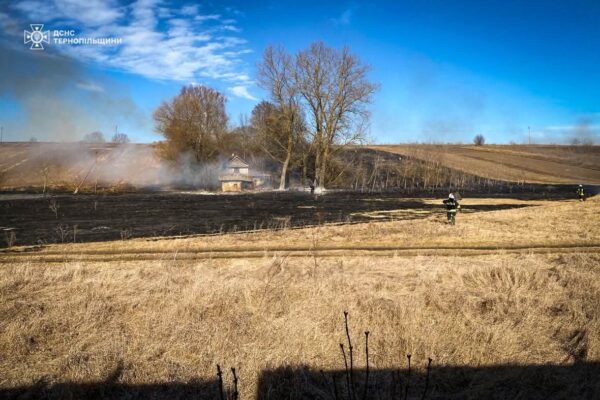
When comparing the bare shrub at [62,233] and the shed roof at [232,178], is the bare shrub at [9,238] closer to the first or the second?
the bare shrub at [62,233]

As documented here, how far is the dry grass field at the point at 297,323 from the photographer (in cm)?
570

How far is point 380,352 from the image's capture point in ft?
21.0

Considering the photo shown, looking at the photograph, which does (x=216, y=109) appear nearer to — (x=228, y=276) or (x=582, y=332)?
(x=228, y=276)

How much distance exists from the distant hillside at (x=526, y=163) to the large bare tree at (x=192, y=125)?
42.1 meters

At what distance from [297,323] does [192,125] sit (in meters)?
63.2

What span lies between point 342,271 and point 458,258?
398 cm

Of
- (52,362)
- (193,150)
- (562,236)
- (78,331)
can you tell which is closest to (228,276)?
(78,331)

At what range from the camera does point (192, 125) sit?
66000mm

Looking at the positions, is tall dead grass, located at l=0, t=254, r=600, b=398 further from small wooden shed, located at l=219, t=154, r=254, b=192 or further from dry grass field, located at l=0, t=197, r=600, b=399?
small wooden shed, located at l=219, t=154, r=254, b=192

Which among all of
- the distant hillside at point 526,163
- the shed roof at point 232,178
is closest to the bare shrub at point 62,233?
the shed roof at point 232,178

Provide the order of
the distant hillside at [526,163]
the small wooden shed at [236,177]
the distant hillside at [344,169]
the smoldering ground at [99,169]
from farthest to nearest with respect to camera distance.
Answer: the distant hillside at [526,163] < the smoldering ground at [99,169] < the distant hillside at [344,169] < the small wooden shed at [236,177]

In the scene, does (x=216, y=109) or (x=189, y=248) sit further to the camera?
(x=216, y=109)

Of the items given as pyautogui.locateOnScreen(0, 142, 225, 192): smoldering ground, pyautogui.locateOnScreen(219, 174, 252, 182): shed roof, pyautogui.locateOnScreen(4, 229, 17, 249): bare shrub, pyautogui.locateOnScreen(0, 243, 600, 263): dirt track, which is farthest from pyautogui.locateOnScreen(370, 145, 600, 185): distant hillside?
pyautogui.locateOnScreen(4, 229, 17, 249): bare shrub

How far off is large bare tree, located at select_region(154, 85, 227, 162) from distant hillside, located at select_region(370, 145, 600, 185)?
138 feet
